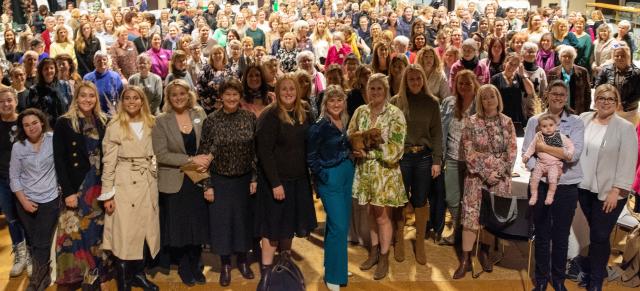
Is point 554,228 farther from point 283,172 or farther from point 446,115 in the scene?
point 283,172

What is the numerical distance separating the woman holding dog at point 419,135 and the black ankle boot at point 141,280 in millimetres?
1931

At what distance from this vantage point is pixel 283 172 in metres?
4.59

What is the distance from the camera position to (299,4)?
612 inches

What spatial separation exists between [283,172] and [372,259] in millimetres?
1134

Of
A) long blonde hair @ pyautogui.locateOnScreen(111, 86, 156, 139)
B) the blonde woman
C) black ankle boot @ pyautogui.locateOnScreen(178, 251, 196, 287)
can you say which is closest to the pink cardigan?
the blonde woman

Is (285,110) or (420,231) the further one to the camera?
(420,231)

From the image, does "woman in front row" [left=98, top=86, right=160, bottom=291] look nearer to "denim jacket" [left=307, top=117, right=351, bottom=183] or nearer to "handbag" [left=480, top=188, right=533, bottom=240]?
"denim jacket" [left=307, top=117, right=351, bottom=183]

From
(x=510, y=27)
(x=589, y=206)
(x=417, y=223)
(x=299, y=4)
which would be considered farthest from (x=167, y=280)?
(x=299, y=4)

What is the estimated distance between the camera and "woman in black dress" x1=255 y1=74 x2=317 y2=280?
177 inches

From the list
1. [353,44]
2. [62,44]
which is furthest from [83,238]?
[353,44]

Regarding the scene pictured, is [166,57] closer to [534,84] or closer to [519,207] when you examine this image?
[534,84]

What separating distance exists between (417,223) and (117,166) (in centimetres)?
232

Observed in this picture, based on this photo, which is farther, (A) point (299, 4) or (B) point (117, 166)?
(A) point (299, 4)

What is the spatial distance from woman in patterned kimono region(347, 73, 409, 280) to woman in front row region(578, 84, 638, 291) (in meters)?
1.24
